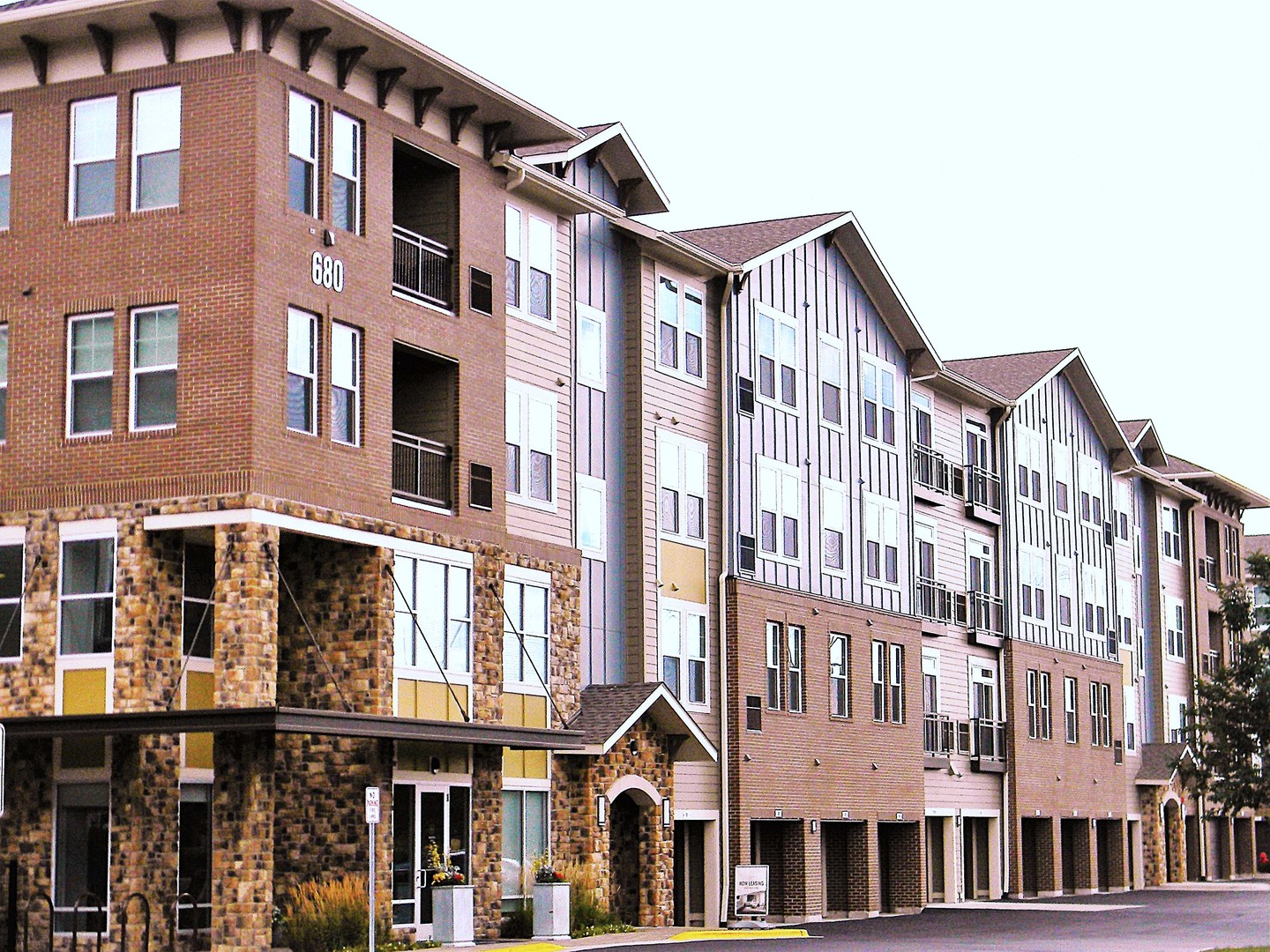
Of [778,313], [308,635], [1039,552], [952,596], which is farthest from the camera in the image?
[1039,552]

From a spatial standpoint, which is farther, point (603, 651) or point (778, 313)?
point (778, 313)

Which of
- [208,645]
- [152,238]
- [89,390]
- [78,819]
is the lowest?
[78,819]

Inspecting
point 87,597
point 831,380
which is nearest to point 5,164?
point 87,597

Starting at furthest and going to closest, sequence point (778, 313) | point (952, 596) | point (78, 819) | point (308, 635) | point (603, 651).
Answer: point (952, 596), point (778, 313), point (603, 651), point (308, 635), point (78, 819)

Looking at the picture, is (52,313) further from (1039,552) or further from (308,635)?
(1039,552)

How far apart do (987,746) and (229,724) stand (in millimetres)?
32907

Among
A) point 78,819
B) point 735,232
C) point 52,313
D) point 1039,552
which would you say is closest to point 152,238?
point 52,313

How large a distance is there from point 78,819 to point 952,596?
99.2ft

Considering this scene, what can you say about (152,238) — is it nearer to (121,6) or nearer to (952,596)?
(121,6)

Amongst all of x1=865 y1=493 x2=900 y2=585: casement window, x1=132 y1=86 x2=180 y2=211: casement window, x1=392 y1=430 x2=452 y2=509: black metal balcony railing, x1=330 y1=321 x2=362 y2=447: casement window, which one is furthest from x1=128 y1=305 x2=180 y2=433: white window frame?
x1=865 y1=493 x2=900 y2=585: casement window

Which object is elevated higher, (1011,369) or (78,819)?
(1011,369)

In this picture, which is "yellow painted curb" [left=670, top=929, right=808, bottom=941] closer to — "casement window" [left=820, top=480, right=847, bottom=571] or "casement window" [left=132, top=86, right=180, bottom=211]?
"casement window" [left=820, top=480, right=847, bottom=571]

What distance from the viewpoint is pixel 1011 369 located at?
61.5m

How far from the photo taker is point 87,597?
2908 cm
